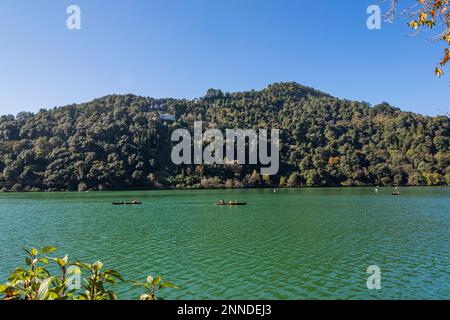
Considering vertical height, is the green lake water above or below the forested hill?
below

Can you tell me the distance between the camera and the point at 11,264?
2453 centimetres

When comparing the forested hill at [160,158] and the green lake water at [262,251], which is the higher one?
the forested hill at [160,158]

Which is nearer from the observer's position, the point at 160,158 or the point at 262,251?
the point at 262,251

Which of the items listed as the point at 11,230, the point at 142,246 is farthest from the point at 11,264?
the point at 11,230

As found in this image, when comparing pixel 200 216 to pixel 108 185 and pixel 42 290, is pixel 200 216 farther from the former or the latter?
pixel 108 185

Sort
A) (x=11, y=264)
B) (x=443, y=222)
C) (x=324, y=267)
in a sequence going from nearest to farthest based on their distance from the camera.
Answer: (x=324, y=267) → (x=11, y=264) → (x=443, y=222)

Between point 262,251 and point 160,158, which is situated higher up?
point 160,158

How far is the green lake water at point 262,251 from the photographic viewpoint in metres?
19.0

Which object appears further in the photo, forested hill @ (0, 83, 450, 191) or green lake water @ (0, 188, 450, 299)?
forested hill @ (0, 83, 450, 191)

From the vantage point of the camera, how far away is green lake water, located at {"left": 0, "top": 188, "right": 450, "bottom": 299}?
18969 millimetres

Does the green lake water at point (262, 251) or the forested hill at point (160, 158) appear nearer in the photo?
the green lake water at point (262, 251)

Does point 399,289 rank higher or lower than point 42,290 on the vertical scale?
lower

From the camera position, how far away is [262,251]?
28.2 meters
